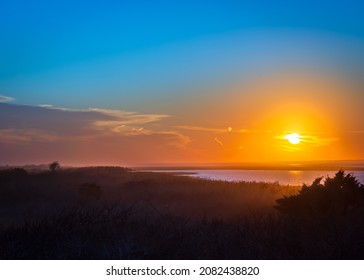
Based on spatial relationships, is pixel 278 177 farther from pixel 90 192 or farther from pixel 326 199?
pixel 326 199

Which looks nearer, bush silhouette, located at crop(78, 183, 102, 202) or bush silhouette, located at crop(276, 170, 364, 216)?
bush silhouette, located at crop(276, 170, 364, 216)

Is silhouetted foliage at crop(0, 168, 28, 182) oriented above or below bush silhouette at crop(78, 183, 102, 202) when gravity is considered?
above

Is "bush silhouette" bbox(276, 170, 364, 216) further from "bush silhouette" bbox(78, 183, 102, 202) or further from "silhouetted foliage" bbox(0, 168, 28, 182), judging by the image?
"silhouetted foliage" bbox(0, 168, 28, 182)

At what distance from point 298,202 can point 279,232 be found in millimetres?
3949

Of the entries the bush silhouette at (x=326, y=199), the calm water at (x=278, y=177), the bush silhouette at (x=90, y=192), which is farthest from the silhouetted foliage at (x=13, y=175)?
the calm water at (x=278, y=177)

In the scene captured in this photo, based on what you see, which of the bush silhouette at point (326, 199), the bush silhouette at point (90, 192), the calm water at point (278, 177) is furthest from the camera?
the calm water at point (278, 177)

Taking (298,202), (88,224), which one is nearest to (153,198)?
(298,202)

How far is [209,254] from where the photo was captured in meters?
6.34

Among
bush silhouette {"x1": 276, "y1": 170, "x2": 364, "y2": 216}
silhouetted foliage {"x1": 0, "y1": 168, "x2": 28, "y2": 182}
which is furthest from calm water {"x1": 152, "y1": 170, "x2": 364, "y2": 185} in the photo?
bush silhouette {"x1": 276, "y1": 170, "x2": 364, "y2": 216}

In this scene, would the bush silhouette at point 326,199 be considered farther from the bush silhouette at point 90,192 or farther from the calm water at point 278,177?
the calm water at point 278,177

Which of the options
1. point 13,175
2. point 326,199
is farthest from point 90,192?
point 326,199

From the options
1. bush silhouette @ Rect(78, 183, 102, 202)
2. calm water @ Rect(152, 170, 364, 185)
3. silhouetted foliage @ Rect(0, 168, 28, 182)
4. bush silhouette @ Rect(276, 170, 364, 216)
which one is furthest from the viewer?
calm water @ Rect(152, 170, 364, 185)

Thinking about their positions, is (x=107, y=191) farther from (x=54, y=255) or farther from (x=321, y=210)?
(x=54, y=255)

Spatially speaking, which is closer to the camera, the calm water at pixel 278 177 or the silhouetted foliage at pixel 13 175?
the silhouetted foliage at pixel 13 175
